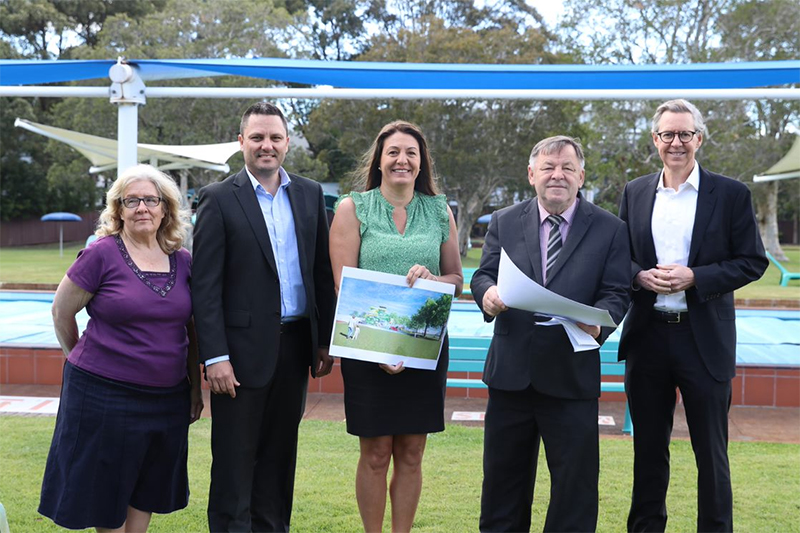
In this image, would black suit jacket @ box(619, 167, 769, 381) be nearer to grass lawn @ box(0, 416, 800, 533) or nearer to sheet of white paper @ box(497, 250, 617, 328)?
sheet of white paper @ box(497, 250, 617, 328)

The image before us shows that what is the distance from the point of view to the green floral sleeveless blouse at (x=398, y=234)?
10.1 feet

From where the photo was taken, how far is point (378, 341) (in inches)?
119

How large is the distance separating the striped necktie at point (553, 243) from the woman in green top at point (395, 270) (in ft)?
1.29

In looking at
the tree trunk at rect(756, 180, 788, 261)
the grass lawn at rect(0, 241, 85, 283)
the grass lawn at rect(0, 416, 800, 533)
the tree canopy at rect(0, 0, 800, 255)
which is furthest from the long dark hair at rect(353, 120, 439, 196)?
the tree trunk at rect(756, 180, 788, 261)

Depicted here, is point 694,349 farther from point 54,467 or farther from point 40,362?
point 40,362

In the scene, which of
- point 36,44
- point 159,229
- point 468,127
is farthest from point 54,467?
point 36,44

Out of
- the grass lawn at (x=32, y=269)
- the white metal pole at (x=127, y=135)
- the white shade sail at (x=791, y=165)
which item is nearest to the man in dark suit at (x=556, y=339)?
the white metal pole at (x=127, y=135)

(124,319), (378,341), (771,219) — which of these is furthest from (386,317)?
(771,219)

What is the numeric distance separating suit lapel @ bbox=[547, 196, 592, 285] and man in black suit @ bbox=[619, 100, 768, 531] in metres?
0.35

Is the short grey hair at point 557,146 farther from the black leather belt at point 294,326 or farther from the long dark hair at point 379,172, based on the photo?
the black leather belt at point 294,326

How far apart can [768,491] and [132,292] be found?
3.54m

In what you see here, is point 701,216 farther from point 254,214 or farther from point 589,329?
point 254,214

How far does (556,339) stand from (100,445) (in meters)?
1.74

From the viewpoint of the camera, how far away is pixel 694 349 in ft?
10.3
